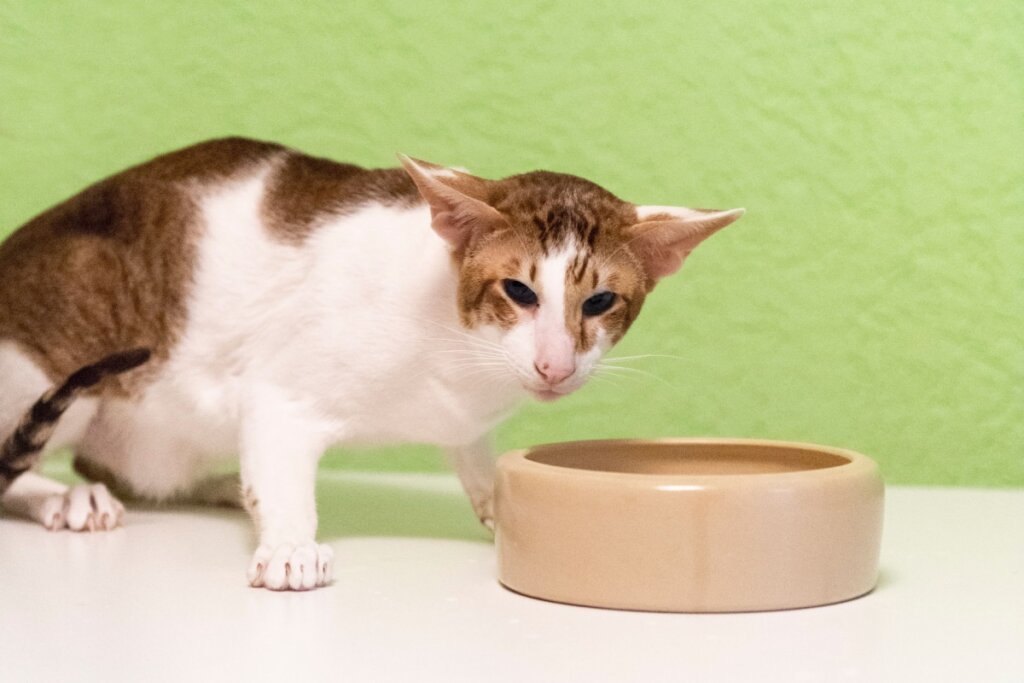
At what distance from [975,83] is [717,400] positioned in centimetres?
64

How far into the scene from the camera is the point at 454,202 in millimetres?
1250

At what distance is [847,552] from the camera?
1.12 m

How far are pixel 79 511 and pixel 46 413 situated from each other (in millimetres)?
140

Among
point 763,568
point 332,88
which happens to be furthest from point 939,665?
point 332,88

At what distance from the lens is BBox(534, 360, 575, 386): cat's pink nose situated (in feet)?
3.95

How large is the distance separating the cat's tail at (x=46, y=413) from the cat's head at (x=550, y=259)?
41 centimetres

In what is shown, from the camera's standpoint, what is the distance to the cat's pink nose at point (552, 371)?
1205 millimetres

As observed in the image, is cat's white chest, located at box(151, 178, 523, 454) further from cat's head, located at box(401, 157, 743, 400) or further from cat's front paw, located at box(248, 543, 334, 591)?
cat's front paw, located at box(248, 543, 334, 591)

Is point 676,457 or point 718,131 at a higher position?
point 718,131

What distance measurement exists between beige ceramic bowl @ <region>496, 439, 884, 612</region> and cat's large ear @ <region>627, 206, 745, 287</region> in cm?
29

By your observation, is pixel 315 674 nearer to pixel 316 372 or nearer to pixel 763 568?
pixel 763 568

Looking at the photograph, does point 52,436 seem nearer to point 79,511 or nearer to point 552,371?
point 79,511

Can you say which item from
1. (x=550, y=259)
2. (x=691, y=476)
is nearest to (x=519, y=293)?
(x=550, y=259)

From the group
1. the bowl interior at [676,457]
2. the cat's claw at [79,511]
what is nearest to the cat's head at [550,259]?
the bowl interior at [676,457]
